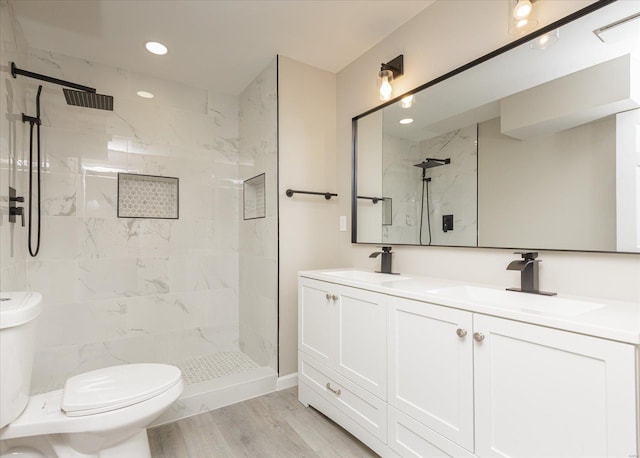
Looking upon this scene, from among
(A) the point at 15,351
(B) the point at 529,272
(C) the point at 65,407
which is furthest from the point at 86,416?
(B) the point at 529,272

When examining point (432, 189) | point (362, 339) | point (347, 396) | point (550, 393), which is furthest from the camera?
point (432, 189)

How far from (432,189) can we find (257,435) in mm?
1706

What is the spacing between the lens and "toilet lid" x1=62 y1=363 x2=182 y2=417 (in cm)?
127

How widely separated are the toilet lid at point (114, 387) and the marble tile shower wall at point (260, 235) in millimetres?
963

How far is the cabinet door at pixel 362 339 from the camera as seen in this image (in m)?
1.51

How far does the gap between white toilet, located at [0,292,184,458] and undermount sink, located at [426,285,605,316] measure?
133cm

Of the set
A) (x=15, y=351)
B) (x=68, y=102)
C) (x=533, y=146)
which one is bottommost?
(x=15, y=351)

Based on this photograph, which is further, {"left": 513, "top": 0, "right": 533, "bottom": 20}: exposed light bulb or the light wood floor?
the light wood floor

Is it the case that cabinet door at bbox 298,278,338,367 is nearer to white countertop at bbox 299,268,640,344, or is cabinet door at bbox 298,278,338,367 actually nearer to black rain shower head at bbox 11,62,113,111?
white countertop at bbox 299,268,640,344

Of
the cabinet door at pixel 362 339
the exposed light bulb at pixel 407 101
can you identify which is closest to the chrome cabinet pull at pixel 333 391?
the cabinet door at pixel 362 339

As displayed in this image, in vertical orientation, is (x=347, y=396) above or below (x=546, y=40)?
below

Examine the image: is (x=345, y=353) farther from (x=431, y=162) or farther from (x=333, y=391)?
(x=431, y=162)

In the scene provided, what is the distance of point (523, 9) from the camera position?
1401 mm

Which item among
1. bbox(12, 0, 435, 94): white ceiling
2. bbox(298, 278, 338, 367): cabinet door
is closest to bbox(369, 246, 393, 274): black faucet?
bbox(298, 278, 338, 367): cabinet door
